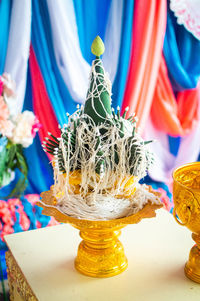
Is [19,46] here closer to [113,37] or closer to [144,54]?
[113,37]

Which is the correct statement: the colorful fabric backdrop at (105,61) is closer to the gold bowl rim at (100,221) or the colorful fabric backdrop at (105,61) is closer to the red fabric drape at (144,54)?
the red fabric drape at (144,54)

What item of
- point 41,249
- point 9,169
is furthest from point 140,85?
point 41,249

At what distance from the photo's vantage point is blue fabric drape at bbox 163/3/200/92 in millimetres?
1816

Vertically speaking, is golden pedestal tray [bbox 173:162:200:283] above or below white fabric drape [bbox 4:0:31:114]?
below

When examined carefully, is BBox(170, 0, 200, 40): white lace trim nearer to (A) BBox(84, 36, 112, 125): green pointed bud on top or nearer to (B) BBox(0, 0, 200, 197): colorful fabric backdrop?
(B) BBox(0, 0, 200, 197): colorful fabric backdrop

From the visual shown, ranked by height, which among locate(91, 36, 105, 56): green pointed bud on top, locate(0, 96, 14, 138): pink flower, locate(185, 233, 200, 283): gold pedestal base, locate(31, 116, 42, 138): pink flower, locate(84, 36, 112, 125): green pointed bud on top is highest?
locate(91, 36, 105, 56): green pointed bud on top

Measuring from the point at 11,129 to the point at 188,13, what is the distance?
98cm

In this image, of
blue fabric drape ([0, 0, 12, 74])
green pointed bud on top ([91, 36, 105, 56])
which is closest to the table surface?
green pointed bud on top ([91, 36, 105, 56])

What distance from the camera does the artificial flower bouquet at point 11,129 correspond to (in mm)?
1460

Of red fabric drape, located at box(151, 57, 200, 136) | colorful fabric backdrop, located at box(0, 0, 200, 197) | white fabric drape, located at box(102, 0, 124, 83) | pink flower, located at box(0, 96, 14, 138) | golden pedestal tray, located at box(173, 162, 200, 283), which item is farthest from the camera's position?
red fabric drape, located at box(151, 57, 200, 136)

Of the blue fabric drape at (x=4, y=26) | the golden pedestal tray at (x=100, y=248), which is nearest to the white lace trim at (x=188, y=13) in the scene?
the blue fabric drape at (x=4, y=26)

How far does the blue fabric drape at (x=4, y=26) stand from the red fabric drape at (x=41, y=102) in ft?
0.39

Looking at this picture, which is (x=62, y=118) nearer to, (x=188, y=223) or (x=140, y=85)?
(x=140, y=85)

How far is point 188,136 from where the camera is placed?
198cm
